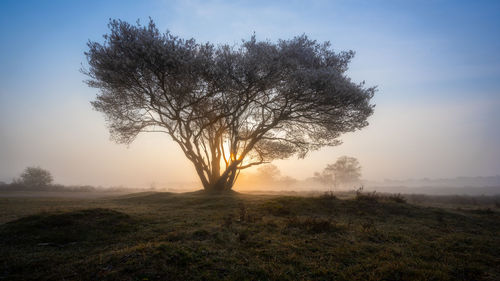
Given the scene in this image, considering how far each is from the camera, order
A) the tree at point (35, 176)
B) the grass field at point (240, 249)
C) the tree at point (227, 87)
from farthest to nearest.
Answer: the tree at point (35, 176) → the tree at point (227, 87) → the grass field at point (240, 249)

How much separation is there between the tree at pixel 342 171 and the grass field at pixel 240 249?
65.5 meters

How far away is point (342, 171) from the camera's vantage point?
72.7 m

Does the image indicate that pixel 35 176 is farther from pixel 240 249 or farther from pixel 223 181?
pixel 240 249

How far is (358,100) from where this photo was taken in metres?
16.8

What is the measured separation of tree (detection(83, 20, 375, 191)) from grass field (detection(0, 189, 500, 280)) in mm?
9822

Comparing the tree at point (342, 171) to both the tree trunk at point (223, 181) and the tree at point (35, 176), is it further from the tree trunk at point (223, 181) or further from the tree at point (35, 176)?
the tree at point (35, 176)

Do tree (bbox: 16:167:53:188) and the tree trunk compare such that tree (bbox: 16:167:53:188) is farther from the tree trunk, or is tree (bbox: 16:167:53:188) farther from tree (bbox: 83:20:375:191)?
the tree trunk

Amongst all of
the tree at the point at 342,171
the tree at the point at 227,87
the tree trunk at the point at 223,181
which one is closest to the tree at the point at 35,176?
the tree at the point at 227,87

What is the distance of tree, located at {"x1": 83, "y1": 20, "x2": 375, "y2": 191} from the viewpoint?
14.4 meters

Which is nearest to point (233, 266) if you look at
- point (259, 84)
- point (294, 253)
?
point (294, 253)

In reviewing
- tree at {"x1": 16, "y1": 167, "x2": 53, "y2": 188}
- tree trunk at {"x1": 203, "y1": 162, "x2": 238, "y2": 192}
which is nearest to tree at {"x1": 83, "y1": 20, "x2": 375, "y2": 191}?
tree trunk at {"x1": 203, "y1": 162, "x2": 238, "y2": 192}

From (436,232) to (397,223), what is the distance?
1.47 metres

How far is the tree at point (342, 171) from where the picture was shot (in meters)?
72.0

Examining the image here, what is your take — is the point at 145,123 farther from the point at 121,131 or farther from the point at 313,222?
the point at 313,222
